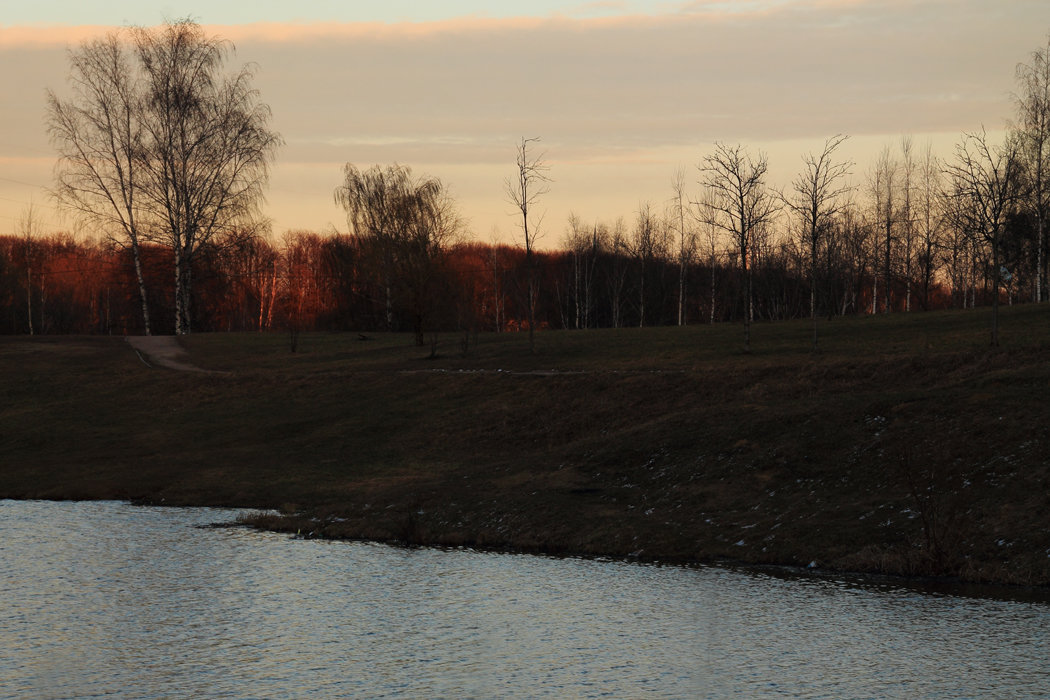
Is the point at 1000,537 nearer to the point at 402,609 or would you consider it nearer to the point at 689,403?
the point at 402,609

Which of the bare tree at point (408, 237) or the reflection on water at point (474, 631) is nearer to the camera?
the reflection on water at point (474, 631)

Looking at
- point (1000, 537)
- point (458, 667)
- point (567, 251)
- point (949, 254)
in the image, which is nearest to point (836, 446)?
point (1000, 537)

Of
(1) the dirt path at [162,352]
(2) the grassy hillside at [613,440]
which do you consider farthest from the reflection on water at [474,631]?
(1) the dirt path at [162,352]

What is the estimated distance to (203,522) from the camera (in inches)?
1204

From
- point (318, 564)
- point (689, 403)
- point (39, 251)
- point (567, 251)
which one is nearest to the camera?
point (318, 564)

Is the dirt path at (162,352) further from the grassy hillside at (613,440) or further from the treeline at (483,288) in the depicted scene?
the treeline at (483,288)

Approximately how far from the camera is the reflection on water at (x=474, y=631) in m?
14.2

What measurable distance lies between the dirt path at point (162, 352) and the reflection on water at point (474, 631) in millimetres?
40174

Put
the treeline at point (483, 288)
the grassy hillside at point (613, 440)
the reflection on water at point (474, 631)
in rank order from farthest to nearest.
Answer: the treeline at point (483, 288)
the grassy hillside at point (613, 440)
the reflection on water at point (474, 631)

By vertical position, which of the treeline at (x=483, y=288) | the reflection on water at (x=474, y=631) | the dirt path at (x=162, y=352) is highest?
the treeline at (x=483, y=288)

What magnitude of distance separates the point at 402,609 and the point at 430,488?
13934mm

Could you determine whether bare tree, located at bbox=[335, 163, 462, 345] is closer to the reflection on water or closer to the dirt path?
the dirt path

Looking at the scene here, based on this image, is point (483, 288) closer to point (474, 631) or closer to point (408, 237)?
point (408, 237)

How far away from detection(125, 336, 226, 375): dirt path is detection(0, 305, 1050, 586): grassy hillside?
4.82 feet
